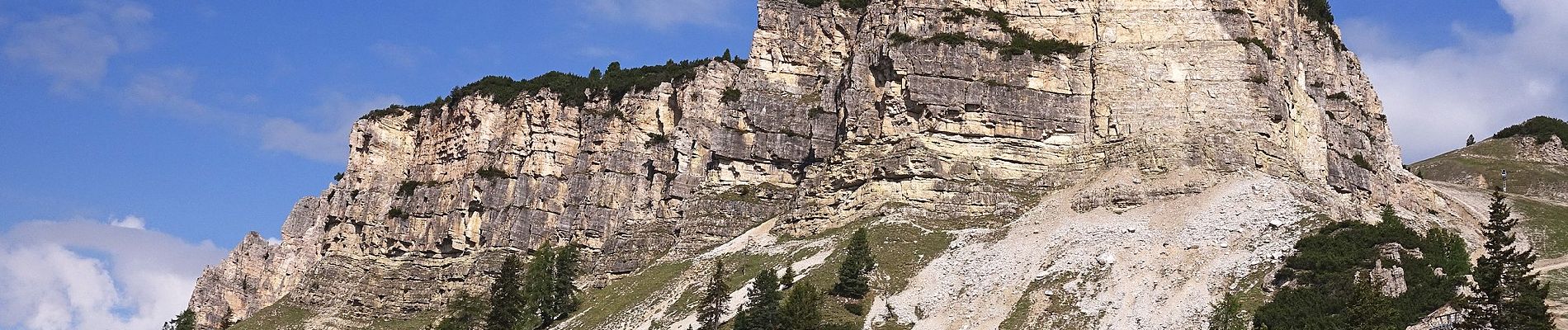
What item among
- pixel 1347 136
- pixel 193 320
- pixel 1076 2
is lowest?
pixel 193 320

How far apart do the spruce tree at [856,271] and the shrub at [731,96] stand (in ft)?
105

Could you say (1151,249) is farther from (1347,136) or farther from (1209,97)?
(1347,136)

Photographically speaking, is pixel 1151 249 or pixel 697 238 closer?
pixel 1151 249

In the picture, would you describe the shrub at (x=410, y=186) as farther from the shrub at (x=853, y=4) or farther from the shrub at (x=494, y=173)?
the shrub at (x=853, y=4)

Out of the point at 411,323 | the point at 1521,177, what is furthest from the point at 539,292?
the point at 1521,177

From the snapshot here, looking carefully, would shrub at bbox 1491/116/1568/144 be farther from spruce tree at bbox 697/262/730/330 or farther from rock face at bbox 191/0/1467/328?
spruce tree at bbox 697/262/730/330

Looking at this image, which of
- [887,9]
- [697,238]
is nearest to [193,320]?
[697,238]

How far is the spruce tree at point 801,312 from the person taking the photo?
2756 inches

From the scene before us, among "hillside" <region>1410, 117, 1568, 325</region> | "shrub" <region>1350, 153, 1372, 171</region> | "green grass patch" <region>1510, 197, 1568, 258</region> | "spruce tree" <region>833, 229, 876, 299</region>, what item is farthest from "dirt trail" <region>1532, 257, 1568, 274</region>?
"spruce tree" <region>833, 229, 876, 299</region>

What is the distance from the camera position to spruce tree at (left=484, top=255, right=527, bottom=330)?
3575 inches

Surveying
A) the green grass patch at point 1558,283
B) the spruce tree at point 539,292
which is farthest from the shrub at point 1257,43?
the spruce tree at point 539,292

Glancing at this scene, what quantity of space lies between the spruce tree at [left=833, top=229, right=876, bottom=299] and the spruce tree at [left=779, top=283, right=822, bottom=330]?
9.83 ft

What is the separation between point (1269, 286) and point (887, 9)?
1662 inches

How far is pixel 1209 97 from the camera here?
89.5m
